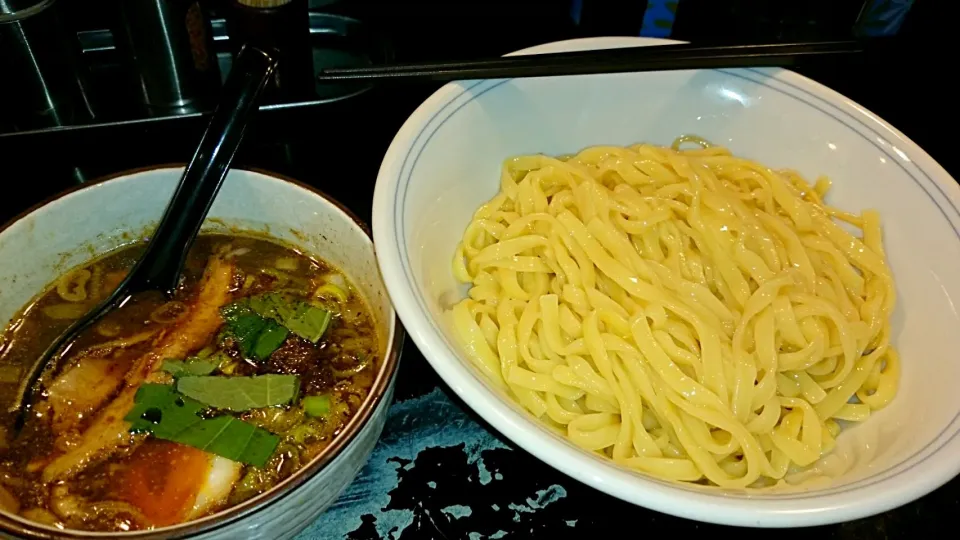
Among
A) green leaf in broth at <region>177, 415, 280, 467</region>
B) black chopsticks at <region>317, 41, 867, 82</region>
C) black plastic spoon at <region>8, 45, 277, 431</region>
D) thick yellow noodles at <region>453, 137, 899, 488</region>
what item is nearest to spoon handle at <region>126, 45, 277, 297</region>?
black plastic spoon at <region>8, 45, 277, 431</region>

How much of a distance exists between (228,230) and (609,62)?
990mm

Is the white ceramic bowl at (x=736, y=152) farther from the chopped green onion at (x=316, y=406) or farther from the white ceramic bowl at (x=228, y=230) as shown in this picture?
the chopped green onion at (x=316, y=406)

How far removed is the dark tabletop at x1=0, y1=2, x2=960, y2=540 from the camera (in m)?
1.42

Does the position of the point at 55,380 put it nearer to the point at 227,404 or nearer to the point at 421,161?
the point at 227,404

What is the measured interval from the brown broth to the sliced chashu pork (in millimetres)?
15

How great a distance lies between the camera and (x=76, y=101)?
206 cm

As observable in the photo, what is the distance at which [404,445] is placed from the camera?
1523 mm

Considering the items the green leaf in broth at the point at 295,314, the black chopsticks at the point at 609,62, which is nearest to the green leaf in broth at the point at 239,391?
the green leaf in broth at the point at 295,314

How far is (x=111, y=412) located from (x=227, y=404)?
8.5 inches

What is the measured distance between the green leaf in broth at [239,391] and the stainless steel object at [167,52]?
102cm

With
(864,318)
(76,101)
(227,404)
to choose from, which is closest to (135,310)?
(227,404)

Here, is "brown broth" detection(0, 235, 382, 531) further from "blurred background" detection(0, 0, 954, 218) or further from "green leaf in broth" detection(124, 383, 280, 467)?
"blurred background" detection(0, 0, 954, 218)

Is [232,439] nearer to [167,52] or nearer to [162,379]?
[162,379]

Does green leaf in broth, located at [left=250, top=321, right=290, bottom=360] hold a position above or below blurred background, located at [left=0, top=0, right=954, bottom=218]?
below
